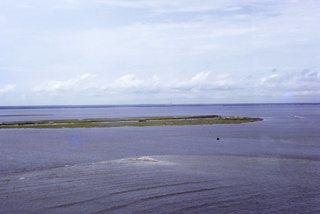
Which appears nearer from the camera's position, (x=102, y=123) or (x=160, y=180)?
(x=160, y=180)

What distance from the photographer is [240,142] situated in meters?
69.1

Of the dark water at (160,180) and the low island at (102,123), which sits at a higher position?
the low island at (102,123)

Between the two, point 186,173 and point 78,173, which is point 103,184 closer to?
point 78,173

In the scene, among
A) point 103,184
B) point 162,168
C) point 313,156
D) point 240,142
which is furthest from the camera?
point 240,142

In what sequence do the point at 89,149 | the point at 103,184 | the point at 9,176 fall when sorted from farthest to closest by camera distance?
the point at 89,149 → the point at 9,176 → the point at 103,184

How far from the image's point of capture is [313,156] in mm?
50562

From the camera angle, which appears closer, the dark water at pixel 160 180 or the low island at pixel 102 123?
the dark water at pixel 160 180

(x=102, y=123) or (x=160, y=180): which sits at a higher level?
(x=102, y=123)

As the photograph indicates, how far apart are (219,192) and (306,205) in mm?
5901

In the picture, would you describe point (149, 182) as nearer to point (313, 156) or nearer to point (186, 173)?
point (186, 173)

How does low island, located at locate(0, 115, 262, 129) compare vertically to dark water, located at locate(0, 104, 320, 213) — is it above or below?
above

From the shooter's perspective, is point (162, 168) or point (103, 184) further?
point (162, 168)

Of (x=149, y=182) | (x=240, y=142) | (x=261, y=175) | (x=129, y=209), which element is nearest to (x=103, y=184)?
(x=149, y=182)

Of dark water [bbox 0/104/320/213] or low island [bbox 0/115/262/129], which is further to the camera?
low island [bbox 0/115/262/129]
